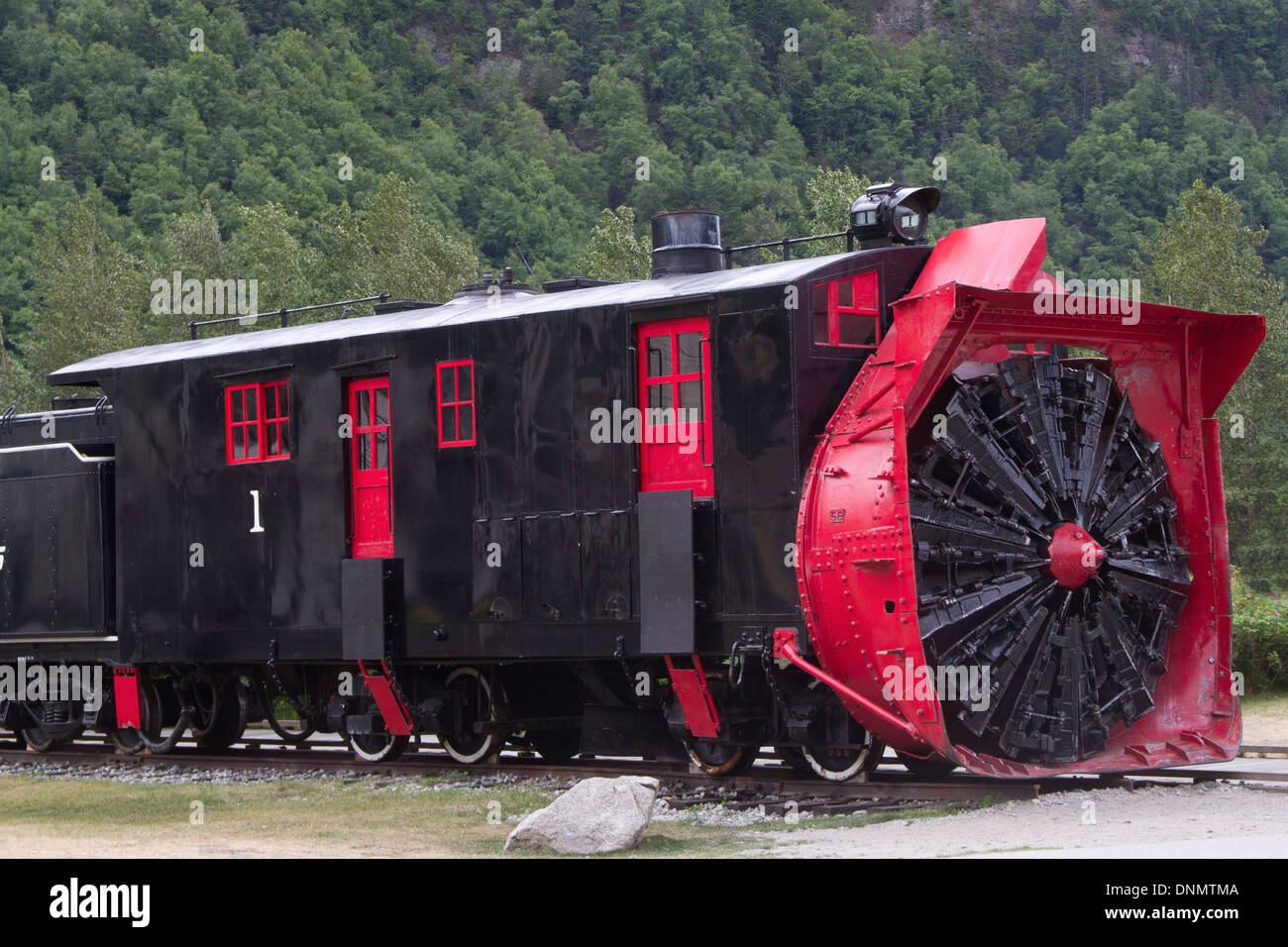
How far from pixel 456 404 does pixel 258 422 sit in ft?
9.99

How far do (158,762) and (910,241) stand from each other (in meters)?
10.5

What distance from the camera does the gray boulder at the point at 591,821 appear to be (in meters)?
11.2

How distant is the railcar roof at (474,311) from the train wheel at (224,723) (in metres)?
3.94

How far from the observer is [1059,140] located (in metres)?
125

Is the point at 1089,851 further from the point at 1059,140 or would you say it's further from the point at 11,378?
the point at 1059,140

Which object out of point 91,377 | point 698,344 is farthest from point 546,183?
point 698,344

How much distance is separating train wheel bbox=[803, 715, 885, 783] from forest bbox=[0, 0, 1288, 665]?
27.9 m

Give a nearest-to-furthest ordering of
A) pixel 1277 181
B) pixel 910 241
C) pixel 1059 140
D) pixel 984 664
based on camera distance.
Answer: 1. pixel 984 664
2. pixel 910 241
3. pixel 1277 181
4. pixel 1059 140

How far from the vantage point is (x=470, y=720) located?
17.0 metres

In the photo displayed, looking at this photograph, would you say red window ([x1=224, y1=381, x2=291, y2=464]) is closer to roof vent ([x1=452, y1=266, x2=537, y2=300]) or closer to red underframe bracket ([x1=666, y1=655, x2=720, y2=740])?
roof vent ([x1=452, y1=266, x2=537, y2=300])

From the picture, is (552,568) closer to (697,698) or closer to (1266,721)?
(697,698)

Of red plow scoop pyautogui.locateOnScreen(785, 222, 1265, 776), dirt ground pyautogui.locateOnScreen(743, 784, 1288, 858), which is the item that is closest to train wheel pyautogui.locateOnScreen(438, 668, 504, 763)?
red plow scoop pyautogui.locateOnScreen(785, 222, 1265, 776)

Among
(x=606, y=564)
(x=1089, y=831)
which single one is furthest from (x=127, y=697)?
(x=1089, y=831)

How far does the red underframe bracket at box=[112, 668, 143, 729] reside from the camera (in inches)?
769
